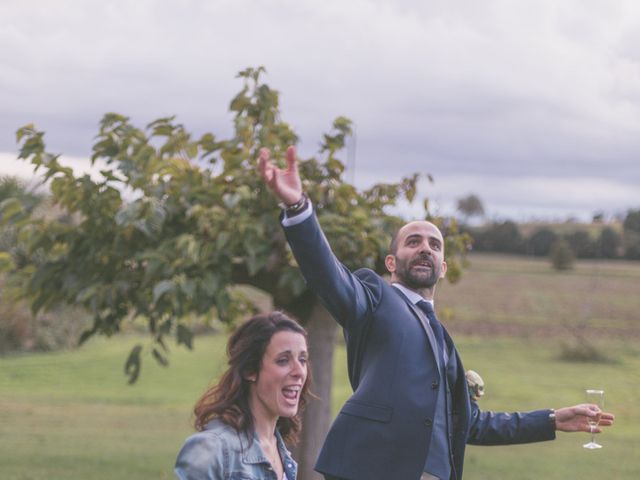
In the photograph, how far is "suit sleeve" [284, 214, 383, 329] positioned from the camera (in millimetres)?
3332

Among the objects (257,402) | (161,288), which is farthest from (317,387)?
(257,402)

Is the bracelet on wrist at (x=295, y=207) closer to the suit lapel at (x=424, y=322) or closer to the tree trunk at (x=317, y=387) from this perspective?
the suit lapel at (x=424, y=322)

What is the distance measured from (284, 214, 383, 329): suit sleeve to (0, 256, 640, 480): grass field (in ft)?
2.76

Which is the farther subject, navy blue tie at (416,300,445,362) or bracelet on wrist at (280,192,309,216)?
navy blue tie at (416,300,445,362)

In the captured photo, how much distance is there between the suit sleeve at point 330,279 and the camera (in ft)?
10.9

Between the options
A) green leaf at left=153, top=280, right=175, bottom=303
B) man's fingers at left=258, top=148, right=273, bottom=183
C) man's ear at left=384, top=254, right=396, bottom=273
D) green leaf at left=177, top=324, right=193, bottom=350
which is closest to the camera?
man's fingers at left=258, top=148, right=273, bottom=183

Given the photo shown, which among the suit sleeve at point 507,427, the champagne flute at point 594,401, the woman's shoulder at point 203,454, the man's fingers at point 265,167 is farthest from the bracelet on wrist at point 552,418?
the woman's shoulder at point 203,454

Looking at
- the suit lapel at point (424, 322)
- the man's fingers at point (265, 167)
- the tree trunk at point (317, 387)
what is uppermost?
the man's fingers at point (265, 167)

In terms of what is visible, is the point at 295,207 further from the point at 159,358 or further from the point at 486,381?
the point at 486,381

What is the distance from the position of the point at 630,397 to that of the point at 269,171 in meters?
14.9

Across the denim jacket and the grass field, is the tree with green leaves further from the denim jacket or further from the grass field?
the denim jacket

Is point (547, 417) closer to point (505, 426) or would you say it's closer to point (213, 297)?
point (505, 426)

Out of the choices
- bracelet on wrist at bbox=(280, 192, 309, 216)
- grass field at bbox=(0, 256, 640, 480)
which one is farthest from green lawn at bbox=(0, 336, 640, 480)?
bracelet on wrist at bbox=(280, 192, 309, 216)

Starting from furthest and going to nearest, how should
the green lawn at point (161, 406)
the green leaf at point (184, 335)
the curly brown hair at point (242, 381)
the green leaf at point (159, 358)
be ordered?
the green lawn at point (161, 406) < the green leaf at point (159, 358) < the green leaf at point (184, 335) < the curly brown hair at point (242, 381)
